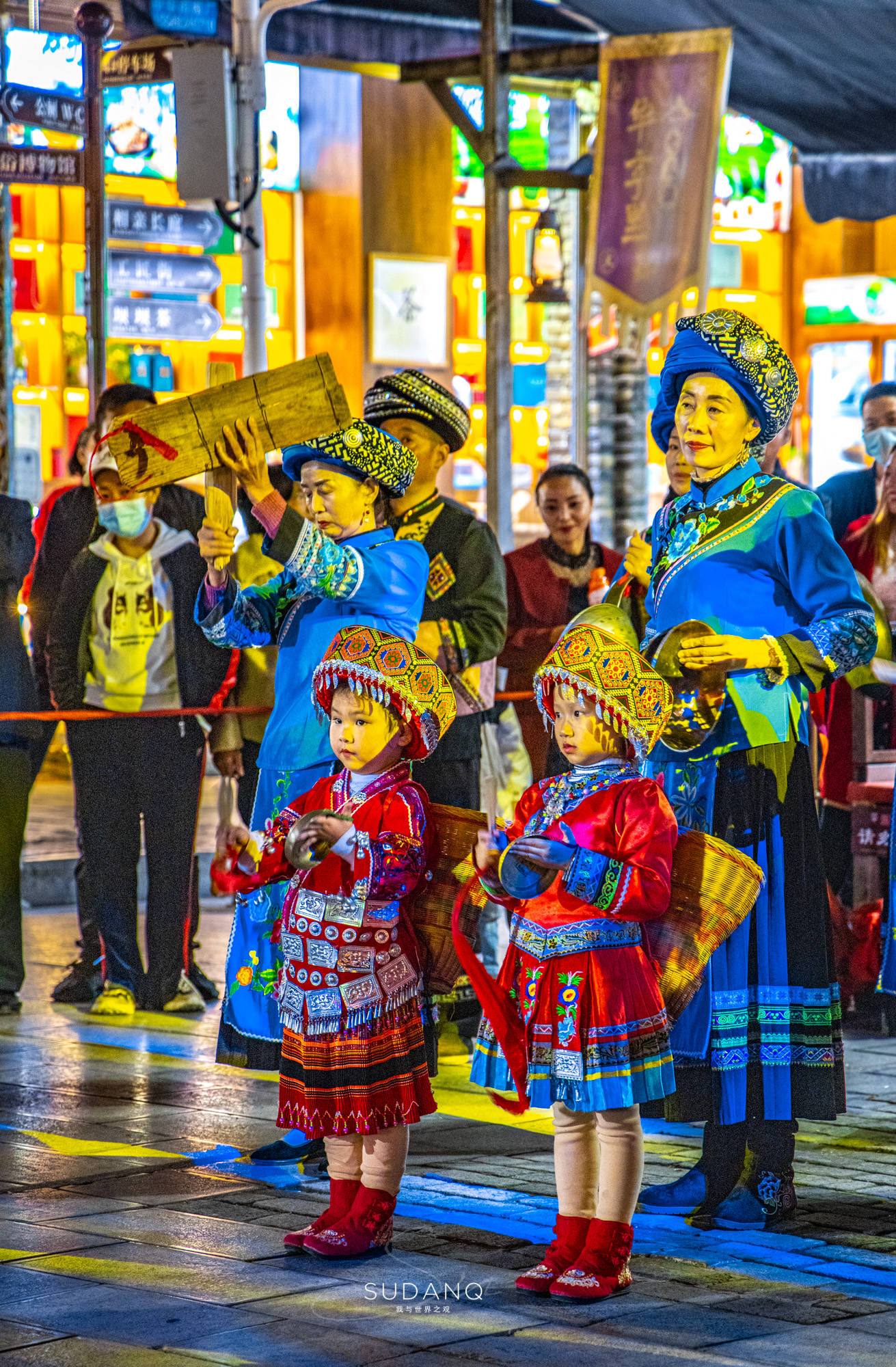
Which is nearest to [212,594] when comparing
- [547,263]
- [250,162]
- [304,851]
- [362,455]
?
[362,455]

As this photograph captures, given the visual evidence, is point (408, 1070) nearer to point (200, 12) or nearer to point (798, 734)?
point (798, 734)

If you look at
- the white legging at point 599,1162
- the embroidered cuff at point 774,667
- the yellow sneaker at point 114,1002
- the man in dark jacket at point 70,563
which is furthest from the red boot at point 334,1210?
the man in dark jacket at point 70,563

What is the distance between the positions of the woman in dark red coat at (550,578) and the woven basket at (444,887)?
153 inches

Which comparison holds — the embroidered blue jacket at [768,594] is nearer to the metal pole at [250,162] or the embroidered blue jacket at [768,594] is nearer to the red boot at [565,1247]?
the red boot at [565,1247]

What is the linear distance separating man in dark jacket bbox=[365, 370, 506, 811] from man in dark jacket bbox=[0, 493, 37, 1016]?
1857 mm

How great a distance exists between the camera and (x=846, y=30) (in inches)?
437

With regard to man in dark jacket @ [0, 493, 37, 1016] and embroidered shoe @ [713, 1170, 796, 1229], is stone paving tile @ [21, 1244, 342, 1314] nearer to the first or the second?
embroidered shoe @ [713, 1170, 796, 1229]

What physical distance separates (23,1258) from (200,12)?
8.48 meters

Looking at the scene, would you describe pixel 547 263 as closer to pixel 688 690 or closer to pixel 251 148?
pixel 251 148

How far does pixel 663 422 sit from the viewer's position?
5.32 m

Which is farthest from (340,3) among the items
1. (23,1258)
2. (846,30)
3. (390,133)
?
(23,1258)

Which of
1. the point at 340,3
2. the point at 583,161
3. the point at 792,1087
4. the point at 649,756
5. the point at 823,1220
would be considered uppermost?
the point at 340,3

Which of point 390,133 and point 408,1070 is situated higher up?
point 390,133

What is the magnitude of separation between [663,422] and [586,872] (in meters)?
1.44
